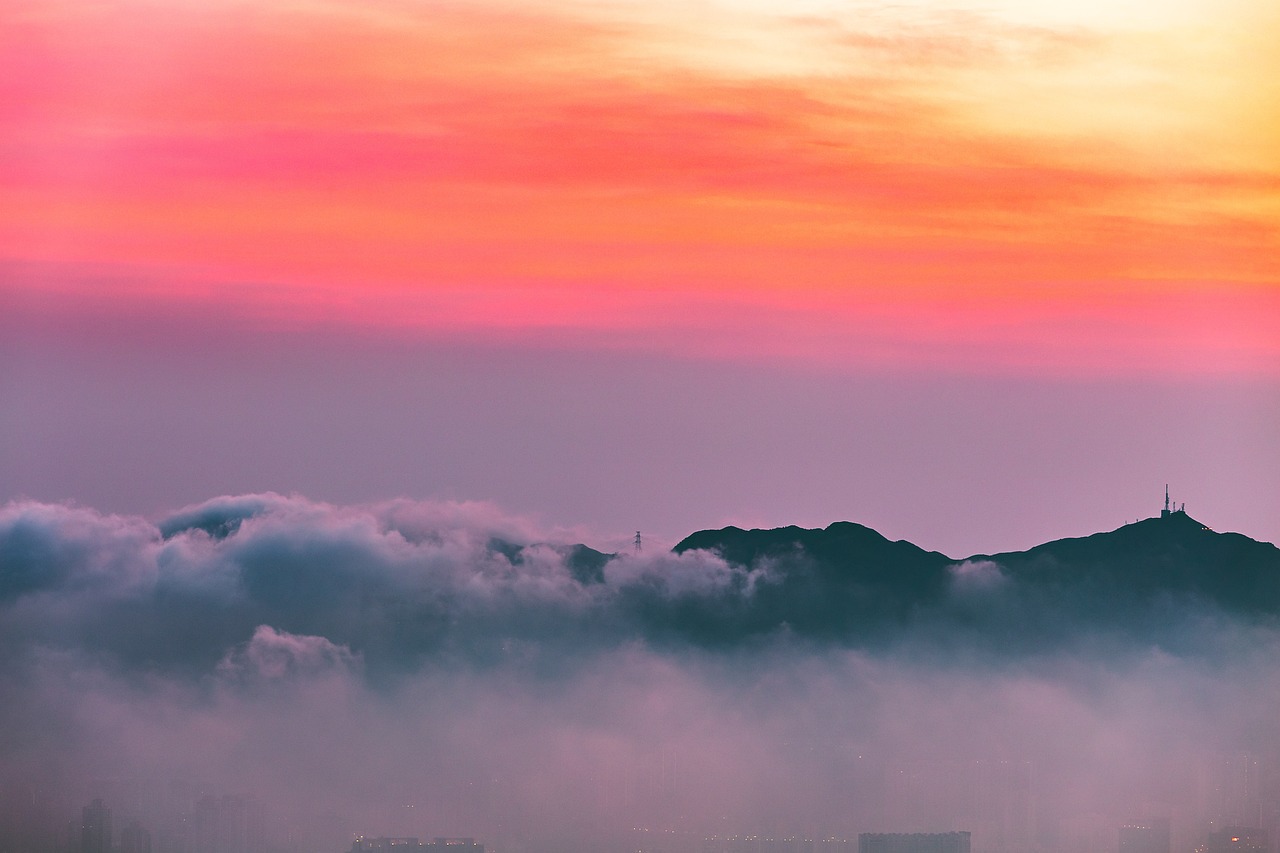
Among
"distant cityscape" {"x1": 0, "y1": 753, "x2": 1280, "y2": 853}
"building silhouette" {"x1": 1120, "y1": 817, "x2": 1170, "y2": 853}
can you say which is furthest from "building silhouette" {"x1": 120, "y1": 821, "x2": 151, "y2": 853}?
"building silhouette" {"x1": 1120, "y1": 817, "x2": 1170, "y2": 853}

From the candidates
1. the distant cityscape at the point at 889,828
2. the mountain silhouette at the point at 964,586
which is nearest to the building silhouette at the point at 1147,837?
the distant cityscape at the point at 889,828

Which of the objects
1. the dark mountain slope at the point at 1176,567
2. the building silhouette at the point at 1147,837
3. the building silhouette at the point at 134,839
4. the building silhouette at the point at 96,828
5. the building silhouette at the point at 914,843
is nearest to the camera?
the building silhouette at the point at 134,839

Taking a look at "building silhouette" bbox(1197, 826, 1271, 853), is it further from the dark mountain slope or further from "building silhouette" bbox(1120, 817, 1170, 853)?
the dark mountain slope

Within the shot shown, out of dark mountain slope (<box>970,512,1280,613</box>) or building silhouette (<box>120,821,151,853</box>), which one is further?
dark mountain slope (<box>970,512,1280,613</box>)

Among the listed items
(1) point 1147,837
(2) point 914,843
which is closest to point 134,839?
(2) point 914,843

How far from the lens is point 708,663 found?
7293 inches

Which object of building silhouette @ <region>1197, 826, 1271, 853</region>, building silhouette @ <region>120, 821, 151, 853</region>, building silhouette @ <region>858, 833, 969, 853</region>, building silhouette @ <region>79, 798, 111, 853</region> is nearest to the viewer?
building silhouette @ <region>120, 821, 151, 853</region>

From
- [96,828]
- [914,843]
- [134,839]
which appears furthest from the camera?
[914,843]

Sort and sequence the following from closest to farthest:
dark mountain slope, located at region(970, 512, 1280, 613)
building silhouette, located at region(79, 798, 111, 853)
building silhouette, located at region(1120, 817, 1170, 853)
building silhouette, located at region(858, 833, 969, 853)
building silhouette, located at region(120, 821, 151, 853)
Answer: building silhouette, located at region(120, 821, 151, 853) → building silhouette, located at region(79, 798, 111, 853) → building silhouette, located at region(858, 833, 969, 853) → building silhouette, located at region(1120, 817, 1170, 853) → dark mountain slope, located at region(970, 512, 1280, 613)

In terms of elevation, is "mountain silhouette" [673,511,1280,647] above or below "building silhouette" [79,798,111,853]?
above

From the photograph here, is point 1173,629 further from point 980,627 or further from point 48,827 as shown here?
point 48,827

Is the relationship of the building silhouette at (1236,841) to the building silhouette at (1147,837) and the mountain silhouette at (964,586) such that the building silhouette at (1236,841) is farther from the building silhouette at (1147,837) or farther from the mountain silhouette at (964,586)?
the mountain silhouette at (964,586)

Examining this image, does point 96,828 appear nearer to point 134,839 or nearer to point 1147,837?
point 134,839

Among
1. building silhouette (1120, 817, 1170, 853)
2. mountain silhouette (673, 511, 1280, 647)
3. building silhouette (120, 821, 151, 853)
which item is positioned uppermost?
mountain silhouette (673, 511, 1280, 647)
